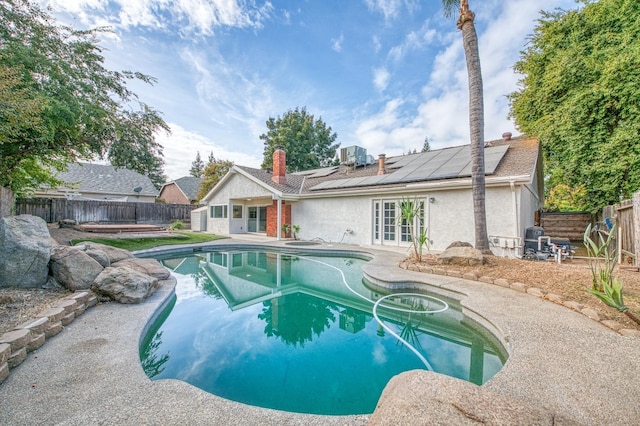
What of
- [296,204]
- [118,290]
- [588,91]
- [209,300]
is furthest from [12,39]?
[588,91]

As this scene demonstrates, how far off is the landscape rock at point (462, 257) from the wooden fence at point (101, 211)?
70.3ft

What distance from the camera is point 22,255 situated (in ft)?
16.4

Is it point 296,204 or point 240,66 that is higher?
point 240,66

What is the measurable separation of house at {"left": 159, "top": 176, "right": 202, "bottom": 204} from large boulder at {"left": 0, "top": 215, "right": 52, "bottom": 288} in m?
29.4

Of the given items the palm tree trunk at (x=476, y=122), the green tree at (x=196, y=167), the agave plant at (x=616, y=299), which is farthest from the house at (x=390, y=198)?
the green tree at (x=196, y=167)

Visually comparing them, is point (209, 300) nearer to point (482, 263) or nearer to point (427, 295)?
point (427, 295)

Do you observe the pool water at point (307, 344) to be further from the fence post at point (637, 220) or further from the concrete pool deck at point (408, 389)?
the fence post at point (637, 220)

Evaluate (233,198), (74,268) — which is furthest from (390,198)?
(233,198)

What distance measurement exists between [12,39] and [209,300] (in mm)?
8223

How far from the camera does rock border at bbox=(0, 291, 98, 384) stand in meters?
2.79

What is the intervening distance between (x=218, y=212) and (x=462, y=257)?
1668 centimetres

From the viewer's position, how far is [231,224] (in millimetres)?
18656

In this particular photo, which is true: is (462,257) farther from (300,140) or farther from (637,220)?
(300,140)

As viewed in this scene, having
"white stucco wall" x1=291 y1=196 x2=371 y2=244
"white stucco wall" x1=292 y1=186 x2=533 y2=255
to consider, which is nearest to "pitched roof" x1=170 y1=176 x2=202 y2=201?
"white stucco wall" x1=291 y1=196 x2=371 y2=244
